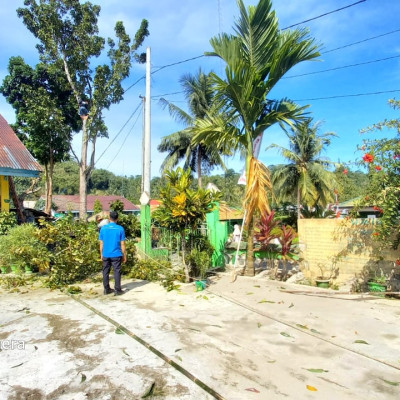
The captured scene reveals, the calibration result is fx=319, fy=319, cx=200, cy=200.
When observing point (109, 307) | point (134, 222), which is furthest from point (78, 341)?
point (134, 222)

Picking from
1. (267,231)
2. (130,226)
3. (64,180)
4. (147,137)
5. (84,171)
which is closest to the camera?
(267,231)

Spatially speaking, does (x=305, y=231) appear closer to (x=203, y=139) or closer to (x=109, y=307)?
(x=203, y=139)

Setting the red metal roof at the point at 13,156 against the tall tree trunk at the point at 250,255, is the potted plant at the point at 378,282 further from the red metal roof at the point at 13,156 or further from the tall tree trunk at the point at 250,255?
the red metal roof at the point at 13,156

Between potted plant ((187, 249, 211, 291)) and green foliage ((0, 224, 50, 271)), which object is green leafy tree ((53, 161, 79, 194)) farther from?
potted plant ((187, 249, 211, 291))

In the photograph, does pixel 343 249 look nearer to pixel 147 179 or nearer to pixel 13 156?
pixel 147 179

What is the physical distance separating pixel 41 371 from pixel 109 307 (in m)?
2.12

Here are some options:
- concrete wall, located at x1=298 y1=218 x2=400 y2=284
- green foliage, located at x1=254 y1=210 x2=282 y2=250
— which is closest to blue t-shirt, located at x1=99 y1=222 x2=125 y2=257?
green foliage, located at x1=254 y1=210 x2=282 y2=250

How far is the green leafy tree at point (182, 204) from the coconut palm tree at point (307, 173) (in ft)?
56.1

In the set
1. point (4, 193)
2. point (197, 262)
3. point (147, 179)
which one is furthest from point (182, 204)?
point (4, 193)

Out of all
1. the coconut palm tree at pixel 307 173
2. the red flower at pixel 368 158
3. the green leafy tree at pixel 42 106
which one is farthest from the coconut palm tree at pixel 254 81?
the coconut palm tree at pixel 307 173

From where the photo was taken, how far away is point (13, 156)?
1002cm

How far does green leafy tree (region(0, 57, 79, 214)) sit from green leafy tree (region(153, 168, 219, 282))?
12.9 meters

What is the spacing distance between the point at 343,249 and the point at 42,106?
16.0 m

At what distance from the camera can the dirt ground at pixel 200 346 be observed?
2.77m
